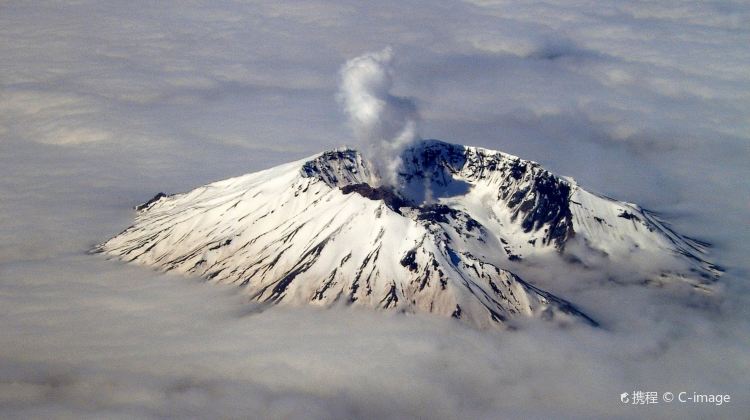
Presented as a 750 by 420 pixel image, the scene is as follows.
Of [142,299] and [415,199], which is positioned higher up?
[415,199]

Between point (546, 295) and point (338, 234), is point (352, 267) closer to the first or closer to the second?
point (338, 234)

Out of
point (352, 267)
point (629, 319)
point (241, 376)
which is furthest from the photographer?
point (629, 319)

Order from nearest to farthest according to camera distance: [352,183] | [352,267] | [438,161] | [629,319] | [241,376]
→ [241,376], [352,267], [629,319], [352,183], [438,161]

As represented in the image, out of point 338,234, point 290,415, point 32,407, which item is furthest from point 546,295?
point 32,407

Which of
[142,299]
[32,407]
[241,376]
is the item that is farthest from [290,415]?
[142,299]

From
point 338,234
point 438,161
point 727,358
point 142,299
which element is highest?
point 438,161

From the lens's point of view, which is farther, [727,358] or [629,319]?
[629,319]

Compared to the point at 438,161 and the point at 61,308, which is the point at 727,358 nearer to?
the point at 438,161
